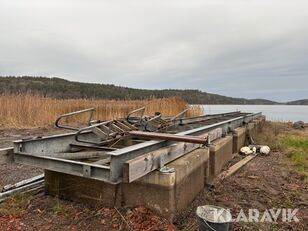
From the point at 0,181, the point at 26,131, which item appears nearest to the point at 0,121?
the point at 26,131

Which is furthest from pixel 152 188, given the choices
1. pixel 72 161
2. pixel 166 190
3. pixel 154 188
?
pixel 72 161

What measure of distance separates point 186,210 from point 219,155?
1641mm

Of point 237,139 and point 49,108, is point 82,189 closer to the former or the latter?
point 237,139

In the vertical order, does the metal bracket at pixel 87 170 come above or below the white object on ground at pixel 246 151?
above

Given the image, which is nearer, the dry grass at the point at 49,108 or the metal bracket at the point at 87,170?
the metal bracket at the point at 87,170

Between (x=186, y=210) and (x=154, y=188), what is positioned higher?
(x=154, y=188)

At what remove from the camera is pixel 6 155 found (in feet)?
10.6

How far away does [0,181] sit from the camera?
13.8 ft

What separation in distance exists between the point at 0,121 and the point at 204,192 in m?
9.67

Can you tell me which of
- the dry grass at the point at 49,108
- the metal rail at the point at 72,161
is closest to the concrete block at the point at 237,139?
the metal rail at the point at 72,161

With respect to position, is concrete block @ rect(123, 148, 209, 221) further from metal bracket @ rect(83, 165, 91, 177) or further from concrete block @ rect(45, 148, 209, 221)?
metal bracket @ rect(83, 165, 91, 177)

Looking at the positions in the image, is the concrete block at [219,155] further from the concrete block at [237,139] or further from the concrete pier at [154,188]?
the concrete block at [237,139]

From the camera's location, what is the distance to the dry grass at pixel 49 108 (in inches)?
439

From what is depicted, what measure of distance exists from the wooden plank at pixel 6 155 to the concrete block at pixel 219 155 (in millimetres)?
2628
